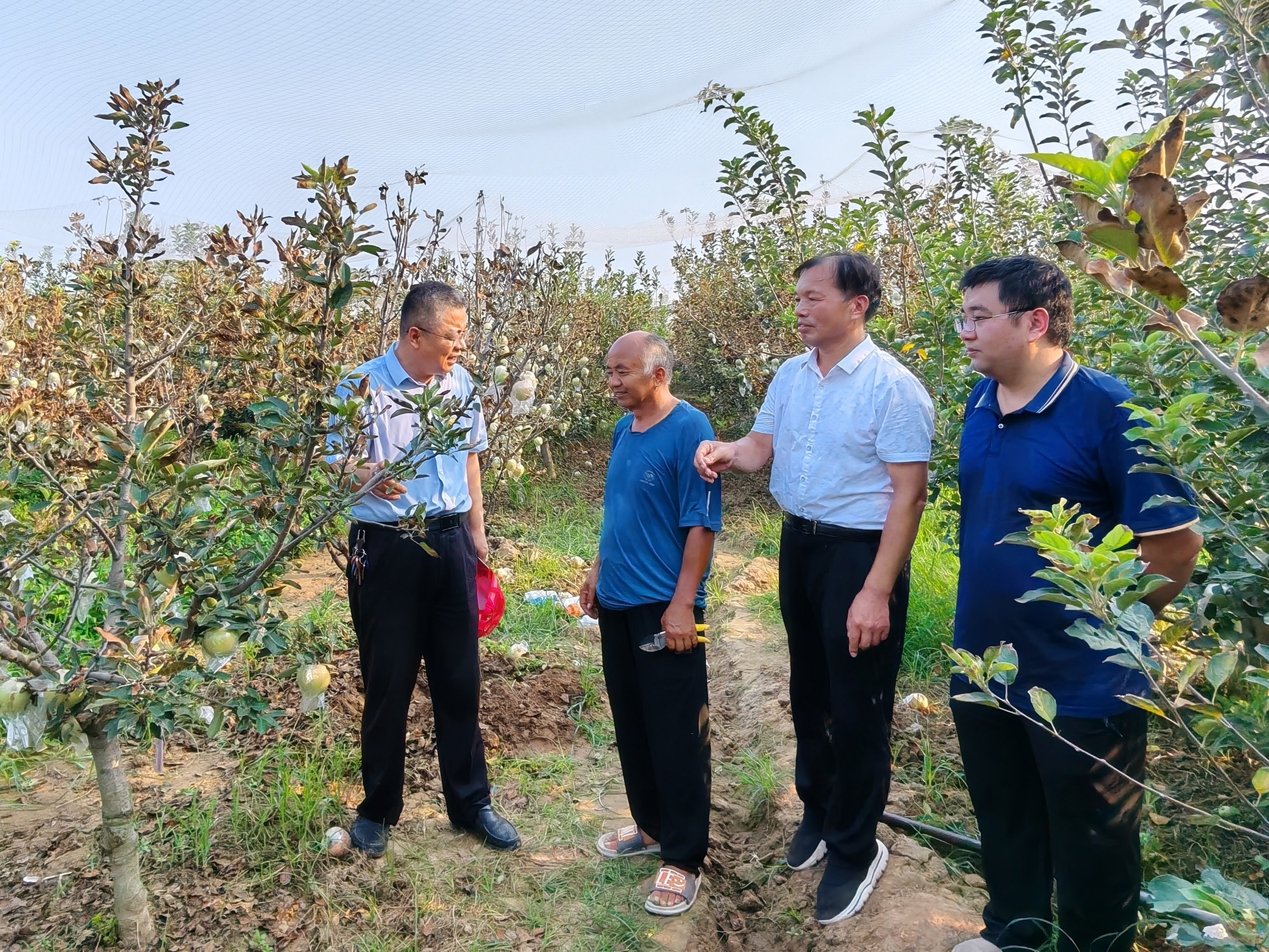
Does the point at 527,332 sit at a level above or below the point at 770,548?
above

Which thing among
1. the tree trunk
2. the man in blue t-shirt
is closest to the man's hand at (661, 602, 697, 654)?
the man in blue t-shirt

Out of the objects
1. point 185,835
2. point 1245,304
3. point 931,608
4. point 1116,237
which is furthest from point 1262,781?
point 931,608

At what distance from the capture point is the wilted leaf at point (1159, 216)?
0.90 meters

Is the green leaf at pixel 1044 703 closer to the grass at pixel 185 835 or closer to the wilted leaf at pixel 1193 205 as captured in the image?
the wilted leaf at pixel 1193 205

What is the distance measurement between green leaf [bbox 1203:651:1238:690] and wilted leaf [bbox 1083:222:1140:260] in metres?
0.56

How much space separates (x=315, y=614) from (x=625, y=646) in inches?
83.0

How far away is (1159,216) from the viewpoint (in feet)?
3.01

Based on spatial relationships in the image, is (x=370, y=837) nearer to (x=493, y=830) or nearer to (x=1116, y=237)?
(x=493, y=830)

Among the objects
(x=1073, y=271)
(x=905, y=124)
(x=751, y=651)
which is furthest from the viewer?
(x=905, y=124)

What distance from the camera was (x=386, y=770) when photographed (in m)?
2.47

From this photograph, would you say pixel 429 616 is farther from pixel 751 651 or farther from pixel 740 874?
pixel 751 651

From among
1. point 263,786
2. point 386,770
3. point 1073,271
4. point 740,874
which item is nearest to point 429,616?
point 386,770

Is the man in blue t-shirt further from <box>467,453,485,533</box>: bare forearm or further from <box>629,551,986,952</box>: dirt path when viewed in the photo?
<box>467,453,485,533</box>: bare forearm

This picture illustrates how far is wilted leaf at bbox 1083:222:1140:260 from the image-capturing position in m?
0.93
